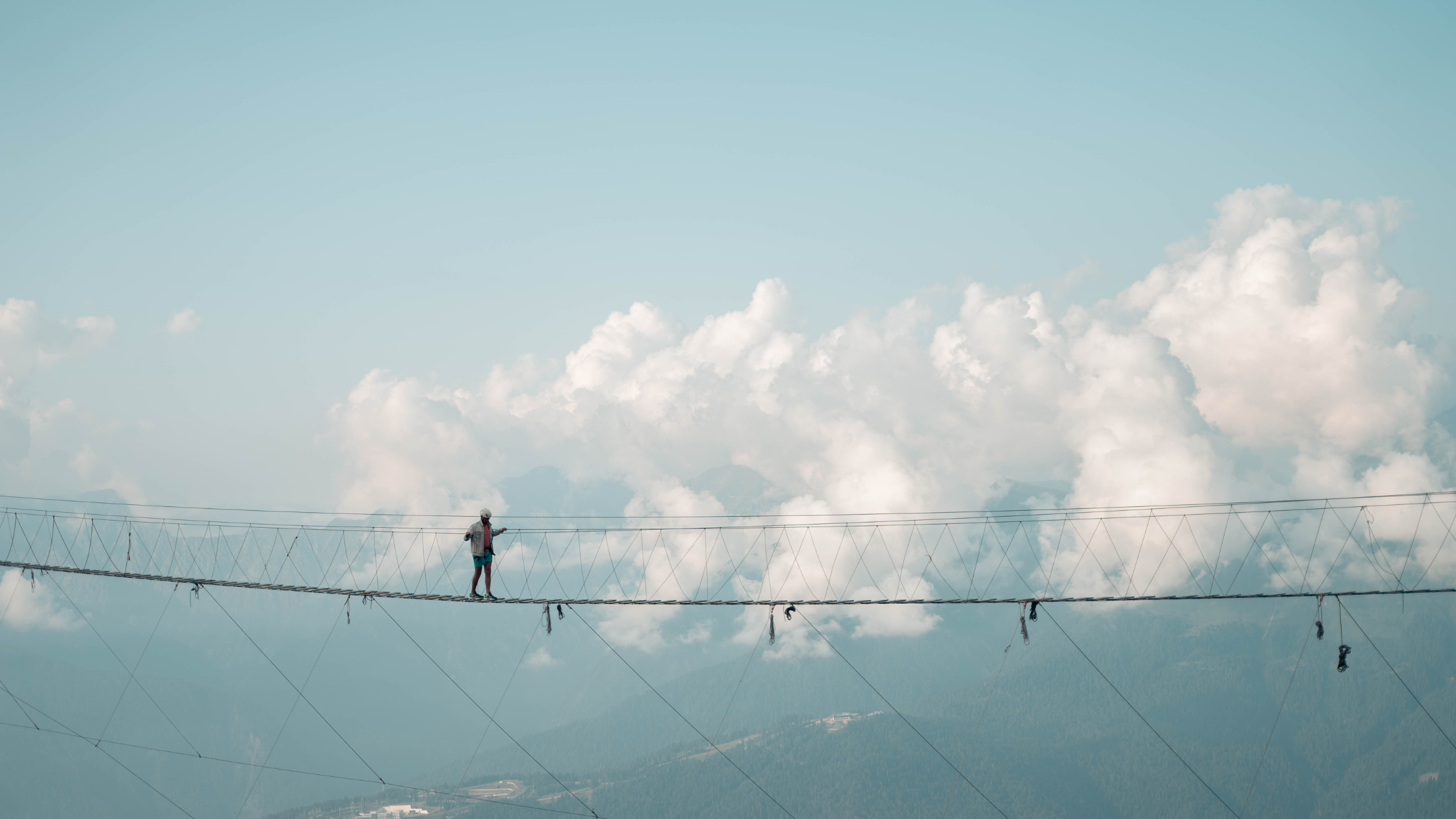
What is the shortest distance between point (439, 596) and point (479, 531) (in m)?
2.38

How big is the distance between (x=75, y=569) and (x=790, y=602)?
28.0 meters

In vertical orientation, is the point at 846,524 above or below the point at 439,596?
above

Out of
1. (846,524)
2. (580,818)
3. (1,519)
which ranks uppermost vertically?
(1,519)

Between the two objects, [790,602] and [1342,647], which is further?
[790,602]

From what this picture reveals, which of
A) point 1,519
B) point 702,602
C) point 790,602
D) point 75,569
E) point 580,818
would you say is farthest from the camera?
point 1,519

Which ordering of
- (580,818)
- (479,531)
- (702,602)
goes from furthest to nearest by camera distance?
(580,818), (702,602), (479,531)

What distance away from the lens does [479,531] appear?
29.4 metres

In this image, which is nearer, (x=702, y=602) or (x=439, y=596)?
(x=439, y=596)

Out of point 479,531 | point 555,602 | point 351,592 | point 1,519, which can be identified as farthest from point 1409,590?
point 1,519

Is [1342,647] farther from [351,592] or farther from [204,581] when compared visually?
[204,581]

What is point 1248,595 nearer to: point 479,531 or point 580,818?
point 479,531

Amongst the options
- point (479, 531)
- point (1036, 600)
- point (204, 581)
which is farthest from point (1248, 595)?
point (204, 581)

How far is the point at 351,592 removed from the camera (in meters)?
30.8

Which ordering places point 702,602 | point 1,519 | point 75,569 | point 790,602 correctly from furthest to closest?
point 1,519, point 75,569, point 790,602, point 702,602
